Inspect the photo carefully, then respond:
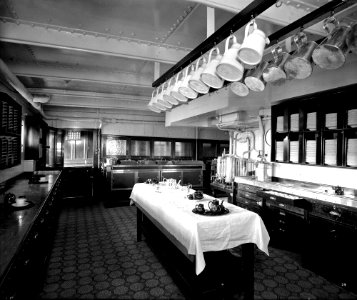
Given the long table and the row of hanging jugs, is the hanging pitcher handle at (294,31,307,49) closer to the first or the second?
the row of hanging jugs

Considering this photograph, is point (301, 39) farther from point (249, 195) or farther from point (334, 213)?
point (249, 195)

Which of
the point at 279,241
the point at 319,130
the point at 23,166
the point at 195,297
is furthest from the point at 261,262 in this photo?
the point at 23,166

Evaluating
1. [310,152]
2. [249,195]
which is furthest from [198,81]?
[249,195]

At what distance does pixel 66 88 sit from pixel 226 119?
14.2 feet

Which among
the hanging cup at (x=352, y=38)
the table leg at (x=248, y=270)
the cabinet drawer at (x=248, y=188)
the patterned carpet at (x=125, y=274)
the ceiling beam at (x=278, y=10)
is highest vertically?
the ceiling beam at (x=278, y=10)

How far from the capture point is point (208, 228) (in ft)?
9.00

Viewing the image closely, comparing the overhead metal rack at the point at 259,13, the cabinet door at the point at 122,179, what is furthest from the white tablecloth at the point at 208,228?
the cabinet door at the point at 122,179

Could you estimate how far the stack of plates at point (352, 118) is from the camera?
12.6 ft

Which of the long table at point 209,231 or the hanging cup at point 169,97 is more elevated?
the hanging cup at point 169,97

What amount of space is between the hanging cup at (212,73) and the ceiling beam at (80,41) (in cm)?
171

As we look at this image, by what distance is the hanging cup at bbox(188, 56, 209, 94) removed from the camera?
7.79ft

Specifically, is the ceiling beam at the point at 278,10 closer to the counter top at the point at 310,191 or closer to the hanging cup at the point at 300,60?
the hanging cup at the point at 300,60

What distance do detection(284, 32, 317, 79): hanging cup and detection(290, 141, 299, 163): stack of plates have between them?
3.07 m

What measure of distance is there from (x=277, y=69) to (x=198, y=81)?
0.71m
